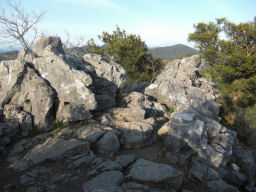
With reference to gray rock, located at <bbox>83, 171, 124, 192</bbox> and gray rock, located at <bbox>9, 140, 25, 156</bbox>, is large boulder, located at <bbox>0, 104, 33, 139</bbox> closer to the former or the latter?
gray rock, located at <bbox>9, 140, 25, 156</bbox>

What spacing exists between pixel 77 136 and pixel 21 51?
6.31 meters

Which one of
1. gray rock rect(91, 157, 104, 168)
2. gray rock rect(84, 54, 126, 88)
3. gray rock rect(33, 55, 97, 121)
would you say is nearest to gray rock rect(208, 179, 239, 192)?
gray rock rect(91, 157, 104, 168)

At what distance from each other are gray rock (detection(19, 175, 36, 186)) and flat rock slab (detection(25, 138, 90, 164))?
27.4 inches

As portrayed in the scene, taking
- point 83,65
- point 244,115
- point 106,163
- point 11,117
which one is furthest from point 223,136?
point 11,117

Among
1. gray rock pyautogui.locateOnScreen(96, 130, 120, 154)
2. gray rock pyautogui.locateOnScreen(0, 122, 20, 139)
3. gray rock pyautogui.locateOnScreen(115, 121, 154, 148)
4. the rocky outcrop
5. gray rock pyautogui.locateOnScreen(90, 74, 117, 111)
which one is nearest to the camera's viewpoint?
gray rock pyautogui.locateOnScreen(96, 130, 120, 154)

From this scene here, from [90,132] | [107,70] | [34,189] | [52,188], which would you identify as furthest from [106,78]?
[34,189]

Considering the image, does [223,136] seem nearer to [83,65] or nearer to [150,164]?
[150,164]

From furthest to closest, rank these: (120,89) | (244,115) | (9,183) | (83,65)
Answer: (244,115)
(120,89)
(83,65)
(9,183)

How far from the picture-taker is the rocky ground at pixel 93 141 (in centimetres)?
520

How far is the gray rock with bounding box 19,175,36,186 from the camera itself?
490 cm

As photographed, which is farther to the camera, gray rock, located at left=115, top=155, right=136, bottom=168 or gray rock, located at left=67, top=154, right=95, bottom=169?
gray rock, located at left=115, top=155, right=136, bottom=168

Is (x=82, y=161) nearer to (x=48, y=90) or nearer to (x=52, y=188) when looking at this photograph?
(x=52, y=188)

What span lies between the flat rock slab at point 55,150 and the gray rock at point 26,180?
0.70 m

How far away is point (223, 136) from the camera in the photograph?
8.35m
